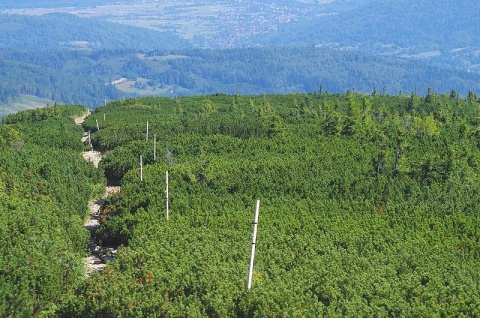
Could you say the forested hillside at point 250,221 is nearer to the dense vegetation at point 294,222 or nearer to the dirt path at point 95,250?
the dense vegetation at point 294,222

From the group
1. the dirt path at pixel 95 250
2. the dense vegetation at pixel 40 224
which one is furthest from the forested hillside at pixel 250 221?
the dirt path at pixel 95 250

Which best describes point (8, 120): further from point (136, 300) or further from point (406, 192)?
point (136, 300)

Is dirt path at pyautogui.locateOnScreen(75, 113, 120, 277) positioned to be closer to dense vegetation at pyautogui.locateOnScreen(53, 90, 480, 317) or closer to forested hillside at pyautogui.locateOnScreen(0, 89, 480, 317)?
forested hillside at pyautogui.locateOnScreen(0, 89, 480, 317)

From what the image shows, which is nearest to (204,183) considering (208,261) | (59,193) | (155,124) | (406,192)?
(59,193)

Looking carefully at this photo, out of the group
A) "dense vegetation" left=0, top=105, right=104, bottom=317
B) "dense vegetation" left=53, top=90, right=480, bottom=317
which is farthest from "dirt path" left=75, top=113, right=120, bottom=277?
"dense vegetation" left=53, top=90, right=480, bottom=317

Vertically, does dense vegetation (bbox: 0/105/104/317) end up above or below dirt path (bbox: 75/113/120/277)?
above
